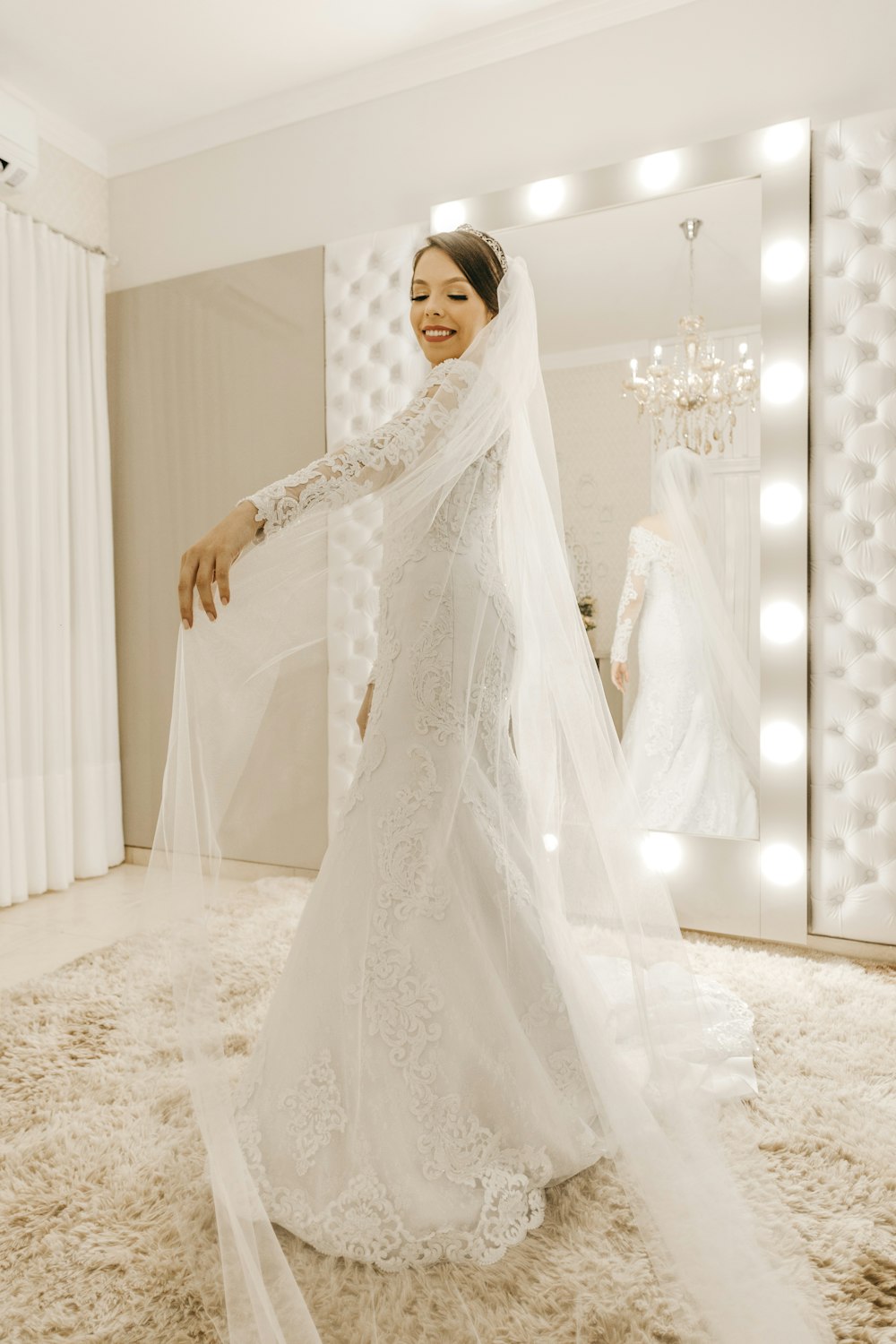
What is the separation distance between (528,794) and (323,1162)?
715 millimetres

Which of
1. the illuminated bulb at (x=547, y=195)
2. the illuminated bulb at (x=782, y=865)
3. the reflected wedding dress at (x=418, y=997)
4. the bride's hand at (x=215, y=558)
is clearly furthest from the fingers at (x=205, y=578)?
the illuminated bulb at (x=547, y=195)

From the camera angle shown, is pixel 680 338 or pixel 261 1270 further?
pixel 680 338

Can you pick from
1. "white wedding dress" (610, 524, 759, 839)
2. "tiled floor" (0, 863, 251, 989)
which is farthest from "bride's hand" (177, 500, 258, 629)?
"white wedding dress" (610, 524, 759, 839)

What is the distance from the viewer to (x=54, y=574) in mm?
3768

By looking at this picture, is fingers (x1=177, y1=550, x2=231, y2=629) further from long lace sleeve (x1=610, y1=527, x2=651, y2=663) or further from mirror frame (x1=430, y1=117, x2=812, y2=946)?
mirror frame (x1=430, y1=117, x2=812, y2=946)

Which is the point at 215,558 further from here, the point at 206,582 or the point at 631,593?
the point at 631,593

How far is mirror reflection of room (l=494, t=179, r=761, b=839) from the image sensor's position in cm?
290

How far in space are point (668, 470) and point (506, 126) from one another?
141 cm

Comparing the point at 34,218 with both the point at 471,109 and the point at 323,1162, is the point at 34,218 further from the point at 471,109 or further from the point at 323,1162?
the point at 323,1162

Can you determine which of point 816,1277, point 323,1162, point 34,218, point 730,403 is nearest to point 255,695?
point 323,1162

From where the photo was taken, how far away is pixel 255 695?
5.12 feet

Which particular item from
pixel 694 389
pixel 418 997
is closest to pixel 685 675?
pixel 694 389

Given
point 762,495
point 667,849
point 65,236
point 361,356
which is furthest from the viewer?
point 65,236

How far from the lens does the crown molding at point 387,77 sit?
3059 mm
